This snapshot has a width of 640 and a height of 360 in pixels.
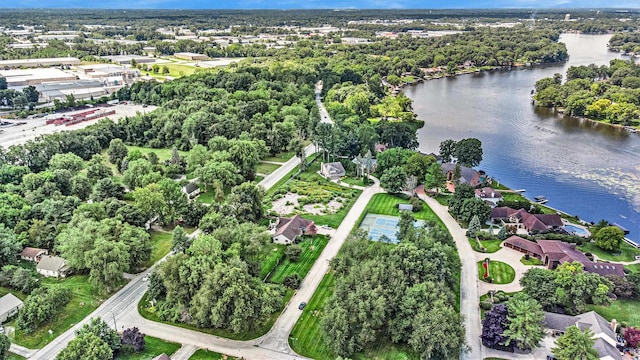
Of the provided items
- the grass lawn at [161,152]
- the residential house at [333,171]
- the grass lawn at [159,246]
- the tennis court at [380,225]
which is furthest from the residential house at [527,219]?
the grass lawn at [161,152]

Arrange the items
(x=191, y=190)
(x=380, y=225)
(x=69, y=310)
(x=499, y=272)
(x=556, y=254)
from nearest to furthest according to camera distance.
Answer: (x=69, y=310) < (x=499, y=272) < (x=556, y=254) < (x=380, y=225) < (x=191, y=190)

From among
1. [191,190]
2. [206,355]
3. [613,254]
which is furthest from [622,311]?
[191,190]

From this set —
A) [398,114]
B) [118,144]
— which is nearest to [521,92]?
[398,114]

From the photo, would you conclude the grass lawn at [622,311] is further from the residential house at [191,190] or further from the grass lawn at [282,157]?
the grass lawn at [282,157]

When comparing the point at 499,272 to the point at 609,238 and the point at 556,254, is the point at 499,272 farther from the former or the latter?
the point at 609,238

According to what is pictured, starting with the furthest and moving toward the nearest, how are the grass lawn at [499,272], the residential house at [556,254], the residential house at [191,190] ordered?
1. the residential house at [191,190]
2. the grass lawn at [499,272]
3. the residential house at [556,254]

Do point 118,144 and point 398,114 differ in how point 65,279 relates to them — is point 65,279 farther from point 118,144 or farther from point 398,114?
point 398,114
